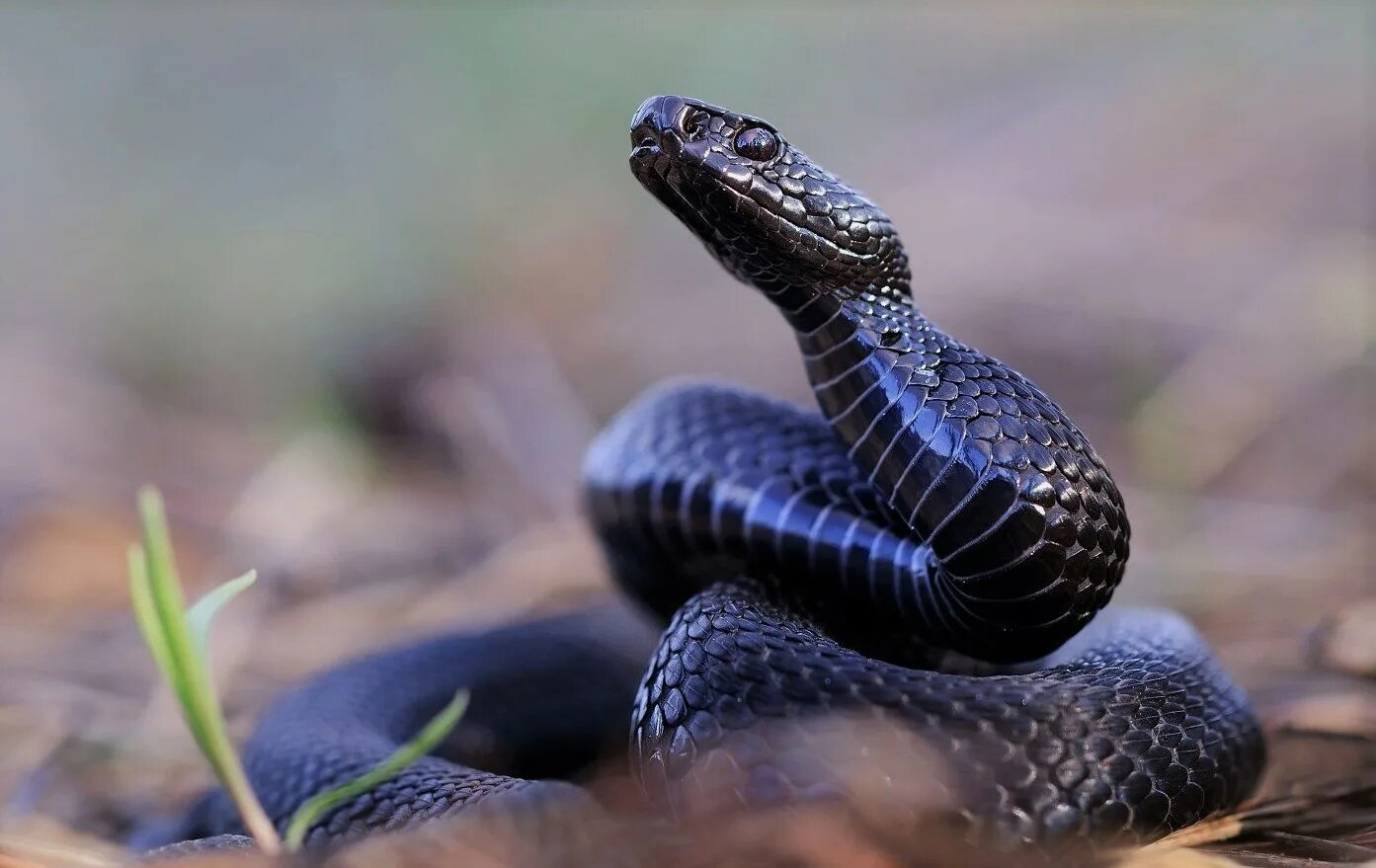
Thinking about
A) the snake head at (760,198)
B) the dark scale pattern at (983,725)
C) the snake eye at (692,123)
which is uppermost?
the snake eye at (692,123)

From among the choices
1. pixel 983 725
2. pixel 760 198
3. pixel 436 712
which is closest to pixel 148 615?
→ pixel 983 725

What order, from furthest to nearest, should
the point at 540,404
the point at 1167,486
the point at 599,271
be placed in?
the point at 599,271 < the point at 540,404 < the point at 1167,486

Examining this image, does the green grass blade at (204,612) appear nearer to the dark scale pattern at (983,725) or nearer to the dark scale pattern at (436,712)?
the dark scale pattern at (436,712)

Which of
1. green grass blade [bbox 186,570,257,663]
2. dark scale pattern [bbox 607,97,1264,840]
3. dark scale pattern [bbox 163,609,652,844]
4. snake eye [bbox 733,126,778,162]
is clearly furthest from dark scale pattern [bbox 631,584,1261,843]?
snake eye [bbox 733,126,778,162]

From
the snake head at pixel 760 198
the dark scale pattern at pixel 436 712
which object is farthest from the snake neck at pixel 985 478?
the dark scale pattern at pixel 436 712

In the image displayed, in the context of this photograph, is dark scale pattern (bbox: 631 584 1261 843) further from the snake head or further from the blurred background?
the blurred background

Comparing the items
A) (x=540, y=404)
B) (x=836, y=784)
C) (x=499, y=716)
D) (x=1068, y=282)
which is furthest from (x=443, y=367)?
(x=836, y=784)

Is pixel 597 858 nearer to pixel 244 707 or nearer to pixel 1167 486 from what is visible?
pixel 244 707

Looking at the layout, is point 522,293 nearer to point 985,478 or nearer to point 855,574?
point 855,574
